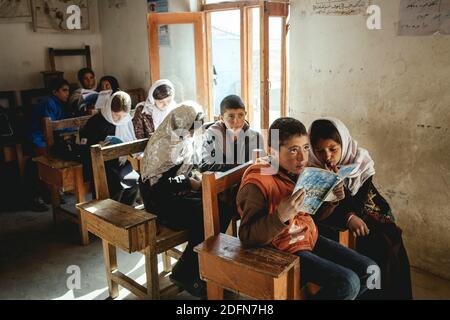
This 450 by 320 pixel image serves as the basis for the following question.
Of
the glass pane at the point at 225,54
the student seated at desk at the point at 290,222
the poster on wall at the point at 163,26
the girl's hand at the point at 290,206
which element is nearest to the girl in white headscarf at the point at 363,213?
the student seated at desk at the point at 290,222

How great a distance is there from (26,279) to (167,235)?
1376 millimetres

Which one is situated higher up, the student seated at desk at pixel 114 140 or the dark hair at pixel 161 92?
the dark hair at pixel 161 92

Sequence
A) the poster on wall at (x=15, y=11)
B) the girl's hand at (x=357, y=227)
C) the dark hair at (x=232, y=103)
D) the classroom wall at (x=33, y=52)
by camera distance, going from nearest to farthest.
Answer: the girl's hand at (x=357, y=227) < the dark hair at (x=232, y=103) < the poster on wall at (x=15, y=11) < the classroom wall at (x=33, y=52)

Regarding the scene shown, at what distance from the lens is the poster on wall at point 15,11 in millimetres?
5590

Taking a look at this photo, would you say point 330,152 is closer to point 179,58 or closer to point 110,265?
point 110,265

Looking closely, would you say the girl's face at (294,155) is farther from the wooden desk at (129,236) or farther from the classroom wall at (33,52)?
the classroom wall at (33,52)

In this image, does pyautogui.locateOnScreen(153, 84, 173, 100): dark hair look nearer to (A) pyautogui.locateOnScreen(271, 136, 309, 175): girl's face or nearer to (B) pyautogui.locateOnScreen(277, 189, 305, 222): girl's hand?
(A) pyautogui.locateOnScreen(271, 136, 309, 175): girl's face

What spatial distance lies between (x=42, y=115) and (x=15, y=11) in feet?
5.84

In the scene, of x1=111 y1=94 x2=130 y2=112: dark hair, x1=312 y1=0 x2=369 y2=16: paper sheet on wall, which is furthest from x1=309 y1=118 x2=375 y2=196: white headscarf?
x1=111 y1=94 x2=130 y2=112: dark hair

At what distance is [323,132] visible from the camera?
244 centimetres

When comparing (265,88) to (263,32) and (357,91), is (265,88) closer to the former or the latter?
(263,32)

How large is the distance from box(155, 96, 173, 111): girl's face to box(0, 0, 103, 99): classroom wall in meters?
2.53

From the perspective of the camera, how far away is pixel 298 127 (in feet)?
6.82

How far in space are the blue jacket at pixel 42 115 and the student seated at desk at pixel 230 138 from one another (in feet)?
7.64
